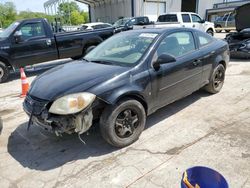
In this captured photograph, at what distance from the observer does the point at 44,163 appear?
3.19 m

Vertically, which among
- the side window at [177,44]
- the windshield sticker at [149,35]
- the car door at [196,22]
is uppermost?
the car door at [196,22]

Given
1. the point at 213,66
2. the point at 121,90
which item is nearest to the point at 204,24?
the point at 213,66

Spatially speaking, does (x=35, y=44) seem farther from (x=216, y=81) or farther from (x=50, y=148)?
(x=216, y=81)

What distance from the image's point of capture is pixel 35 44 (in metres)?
8.10

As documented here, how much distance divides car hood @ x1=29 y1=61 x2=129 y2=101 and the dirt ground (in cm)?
86

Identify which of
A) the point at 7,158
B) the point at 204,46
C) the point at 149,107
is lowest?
the point at 7,158

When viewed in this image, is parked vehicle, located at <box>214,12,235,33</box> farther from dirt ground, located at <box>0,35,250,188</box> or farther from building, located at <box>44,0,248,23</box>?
dirt ground, located at <box>0,35,250,188</box>

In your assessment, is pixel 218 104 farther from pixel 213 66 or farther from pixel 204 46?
pixel 204 46

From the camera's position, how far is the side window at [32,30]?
8.06 meters

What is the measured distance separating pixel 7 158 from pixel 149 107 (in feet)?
6.96

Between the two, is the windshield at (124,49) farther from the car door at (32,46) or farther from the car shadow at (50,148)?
the car door at (32,46)

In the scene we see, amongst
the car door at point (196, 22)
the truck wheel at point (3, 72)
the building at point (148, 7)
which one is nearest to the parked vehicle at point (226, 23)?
the building at point (148, 7)

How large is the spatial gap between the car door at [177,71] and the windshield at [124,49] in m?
0.25

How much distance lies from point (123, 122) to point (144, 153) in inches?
19.7
